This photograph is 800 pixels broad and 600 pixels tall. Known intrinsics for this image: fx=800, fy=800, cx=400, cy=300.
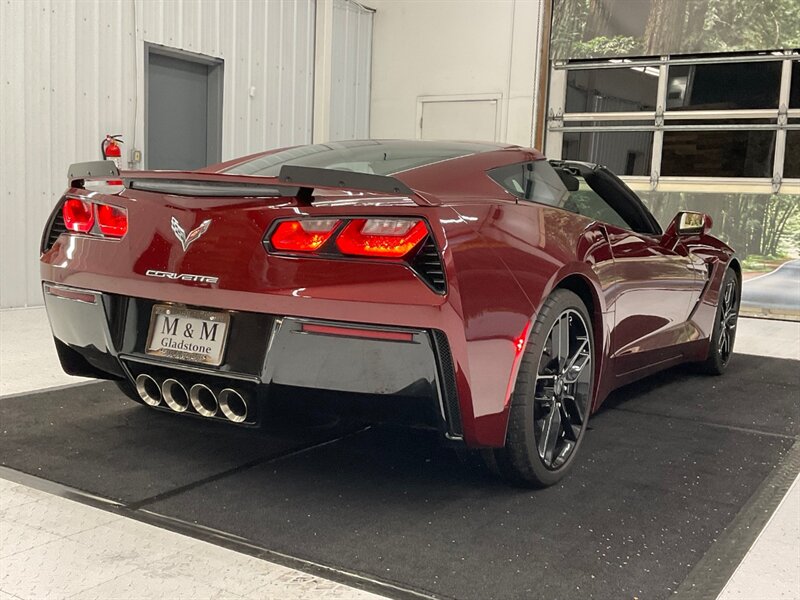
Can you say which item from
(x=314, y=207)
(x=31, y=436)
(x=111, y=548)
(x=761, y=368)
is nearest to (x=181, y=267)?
(x=314, y=207)

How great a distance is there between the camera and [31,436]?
9.11 ft

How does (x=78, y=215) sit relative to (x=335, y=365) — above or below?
above

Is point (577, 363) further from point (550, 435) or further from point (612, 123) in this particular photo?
point (612, 123)

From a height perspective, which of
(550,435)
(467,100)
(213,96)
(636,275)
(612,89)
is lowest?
(550,435)

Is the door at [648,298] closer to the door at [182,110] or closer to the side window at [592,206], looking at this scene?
the side window at [592,206]

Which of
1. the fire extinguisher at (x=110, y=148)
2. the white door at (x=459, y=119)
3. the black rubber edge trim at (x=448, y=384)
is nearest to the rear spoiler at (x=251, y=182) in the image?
the black rubber edge trim at (x=448, y=384)

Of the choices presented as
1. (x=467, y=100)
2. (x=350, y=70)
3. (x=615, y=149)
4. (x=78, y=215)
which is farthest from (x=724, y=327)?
(x=350, y=70)

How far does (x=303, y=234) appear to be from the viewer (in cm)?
198

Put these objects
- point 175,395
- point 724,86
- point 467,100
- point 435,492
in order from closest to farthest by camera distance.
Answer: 1. point 175,395
2. point 435,492
3. point 724,86
4. point 467,100

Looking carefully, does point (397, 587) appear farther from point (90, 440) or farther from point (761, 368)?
point (761, 368)

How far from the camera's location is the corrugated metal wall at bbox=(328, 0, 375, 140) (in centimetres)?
987

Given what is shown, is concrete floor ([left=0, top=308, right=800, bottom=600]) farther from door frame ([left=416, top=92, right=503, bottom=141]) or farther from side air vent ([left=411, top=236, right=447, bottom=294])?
door frame ([left=416, top=92, right=503, bottom=141])

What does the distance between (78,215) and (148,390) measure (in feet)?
1.90

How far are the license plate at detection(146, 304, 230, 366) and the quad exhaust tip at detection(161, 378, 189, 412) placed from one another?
0.09 metres
